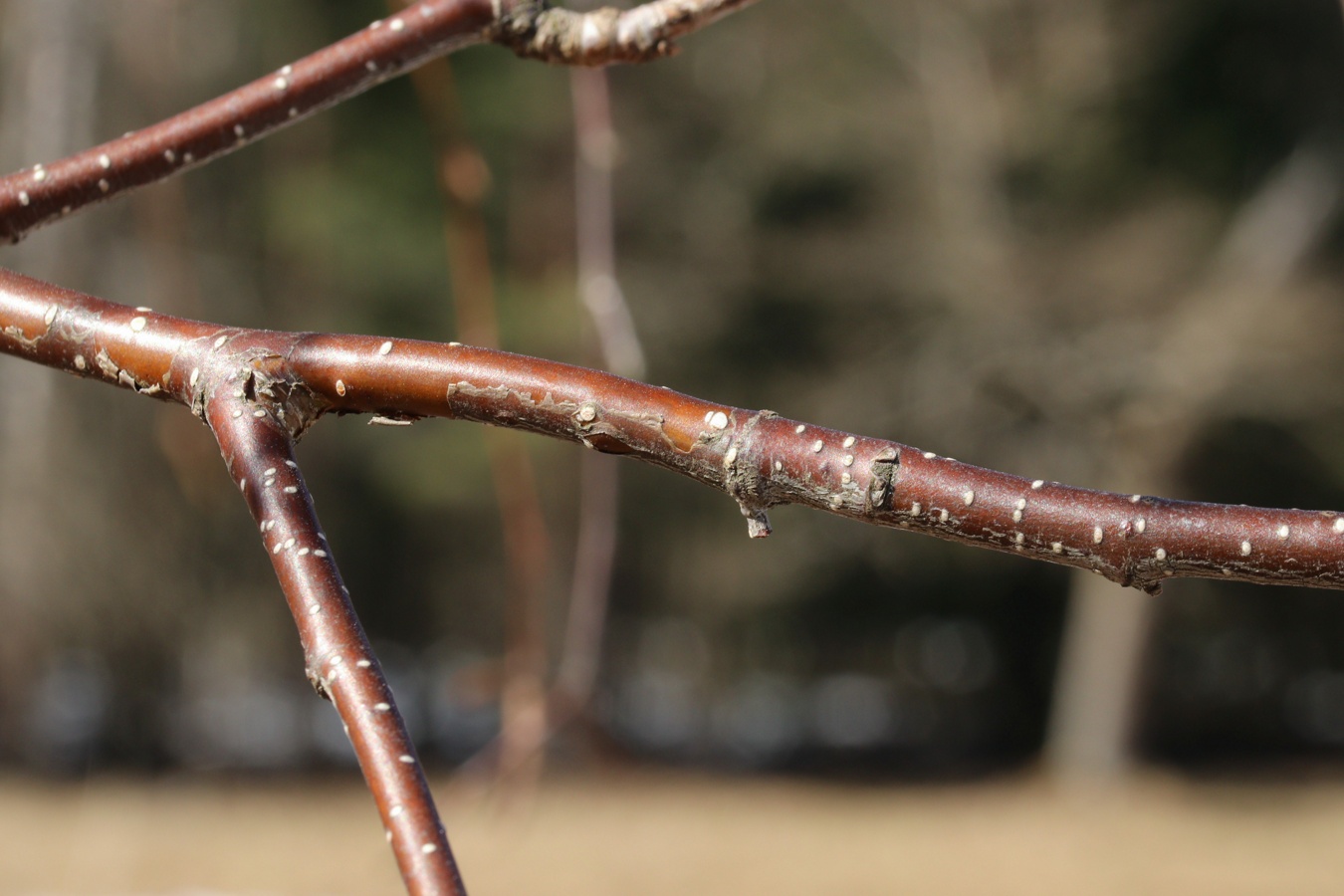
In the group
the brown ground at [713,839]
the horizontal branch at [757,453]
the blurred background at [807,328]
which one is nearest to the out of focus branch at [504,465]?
the horizontal branch at [757,453]

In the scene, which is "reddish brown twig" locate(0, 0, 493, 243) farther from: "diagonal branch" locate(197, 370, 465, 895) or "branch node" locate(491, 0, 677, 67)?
"diagonal branch" locate(197, 370, 465, 895)

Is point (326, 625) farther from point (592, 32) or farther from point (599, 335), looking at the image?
point (599, 335)

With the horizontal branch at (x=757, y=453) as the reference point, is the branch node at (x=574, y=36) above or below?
above

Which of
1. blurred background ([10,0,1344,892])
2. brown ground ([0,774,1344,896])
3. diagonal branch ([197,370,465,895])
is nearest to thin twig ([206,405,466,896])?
diagonal branch ([197,370,465,895])

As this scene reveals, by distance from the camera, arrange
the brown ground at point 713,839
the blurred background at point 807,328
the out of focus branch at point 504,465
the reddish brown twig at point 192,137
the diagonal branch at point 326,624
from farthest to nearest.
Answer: the blurred background at point 807,328
the brown ground at point 713,839
the out of focus branch at point 504,465
the reddish brown twig at point 192,137
the diagonal branch at point 326,624

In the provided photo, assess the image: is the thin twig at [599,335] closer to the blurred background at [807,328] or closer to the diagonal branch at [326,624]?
the diagonal branch at [326,624]

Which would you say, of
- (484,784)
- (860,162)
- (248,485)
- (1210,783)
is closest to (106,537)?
(860,162)
